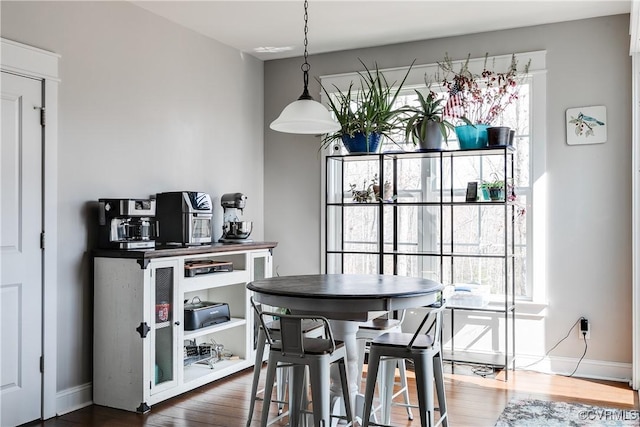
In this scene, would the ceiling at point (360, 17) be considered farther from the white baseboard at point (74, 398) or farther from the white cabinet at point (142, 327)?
the white baseboard at point (74, 398)

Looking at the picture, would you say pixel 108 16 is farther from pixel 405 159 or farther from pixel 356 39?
pixel 405 159

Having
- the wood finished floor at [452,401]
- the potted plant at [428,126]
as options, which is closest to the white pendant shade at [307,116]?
the potted plant at [428,126]

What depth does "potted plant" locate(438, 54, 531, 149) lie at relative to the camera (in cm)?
453

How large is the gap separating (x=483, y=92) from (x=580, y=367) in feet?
7.29

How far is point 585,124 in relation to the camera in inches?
171

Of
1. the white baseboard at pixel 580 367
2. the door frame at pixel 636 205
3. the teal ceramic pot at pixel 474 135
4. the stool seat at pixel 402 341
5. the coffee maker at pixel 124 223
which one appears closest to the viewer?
the stool seat at pixel 402 341

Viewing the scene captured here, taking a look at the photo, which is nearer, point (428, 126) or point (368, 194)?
point (428, 126)

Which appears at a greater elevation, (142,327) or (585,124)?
(585,124)

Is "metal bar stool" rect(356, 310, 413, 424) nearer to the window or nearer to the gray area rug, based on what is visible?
the gray area rug

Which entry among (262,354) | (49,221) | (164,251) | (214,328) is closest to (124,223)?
(164,251)

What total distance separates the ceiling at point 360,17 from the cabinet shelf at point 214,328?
228cm

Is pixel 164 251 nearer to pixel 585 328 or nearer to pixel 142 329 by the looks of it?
pixel 142 329

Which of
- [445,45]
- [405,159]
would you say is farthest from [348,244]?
[445,45]

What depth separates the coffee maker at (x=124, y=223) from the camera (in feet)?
12.0
